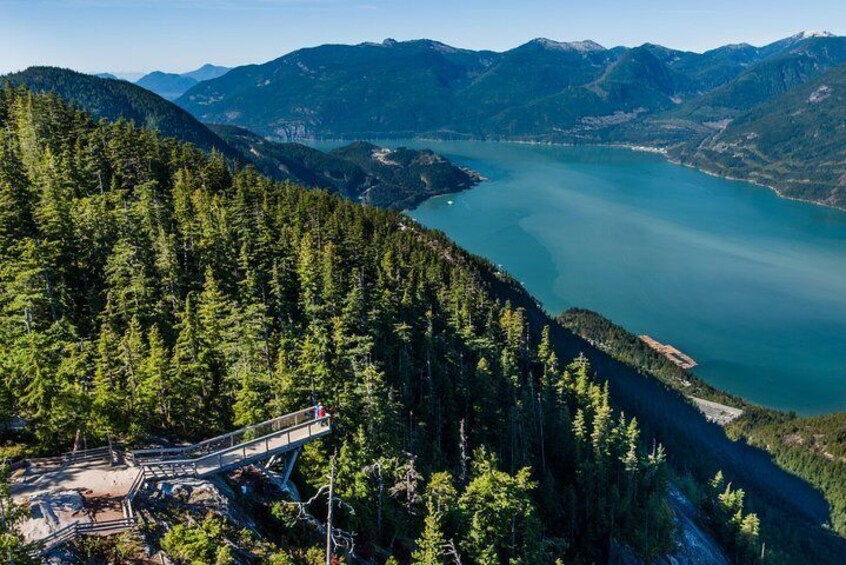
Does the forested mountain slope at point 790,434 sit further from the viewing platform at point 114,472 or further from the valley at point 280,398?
the viewing platform at point 114,472

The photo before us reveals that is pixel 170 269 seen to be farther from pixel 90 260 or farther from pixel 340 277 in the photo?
pixel 340 277

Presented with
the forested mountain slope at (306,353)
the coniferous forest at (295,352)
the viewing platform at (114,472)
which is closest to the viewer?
the viewing platform at (114,472)

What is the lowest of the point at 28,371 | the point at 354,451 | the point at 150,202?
the point at 354,451

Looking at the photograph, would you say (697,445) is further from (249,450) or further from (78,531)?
(78,531)

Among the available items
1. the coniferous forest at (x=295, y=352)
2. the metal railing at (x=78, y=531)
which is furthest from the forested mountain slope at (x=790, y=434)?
the metal railing at (x=78, y=531)

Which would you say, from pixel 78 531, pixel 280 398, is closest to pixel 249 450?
pixel 280 398

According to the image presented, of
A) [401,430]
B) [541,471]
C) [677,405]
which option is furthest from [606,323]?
[401,430]
